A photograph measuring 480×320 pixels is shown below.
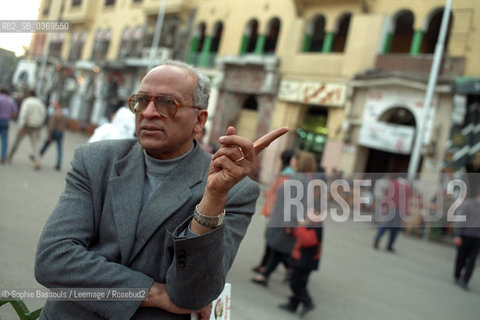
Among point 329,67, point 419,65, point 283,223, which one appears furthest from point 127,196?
point 329,67

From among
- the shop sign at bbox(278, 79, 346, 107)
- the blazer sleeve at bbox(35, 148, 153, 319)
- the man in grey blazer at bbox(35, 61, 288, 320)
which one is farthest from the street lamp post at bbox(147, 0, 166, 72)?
the blazer sleeve at bbox(35, 148, 153, 319)

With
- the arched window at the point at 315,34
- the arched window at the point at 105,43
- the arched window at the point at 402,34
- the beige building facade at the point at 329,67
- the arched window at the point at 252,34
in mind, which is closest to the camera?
the beige building facade at the point at 329,67

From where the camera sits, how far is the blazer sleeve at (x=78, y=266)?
62.6 inches

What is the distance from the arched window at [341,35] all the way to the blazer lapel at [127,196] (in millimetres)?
16861

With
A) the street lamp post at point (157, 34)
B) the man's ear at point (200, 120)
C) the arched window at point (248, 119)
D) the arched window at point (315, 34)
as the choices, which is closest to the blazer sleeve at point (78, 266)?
the man's ear at point (200, 120)

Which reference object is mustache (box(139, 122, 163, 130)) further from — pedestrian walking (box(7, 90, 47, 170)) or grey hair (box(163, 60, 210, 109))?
pedestrian walking (box(7, 90, 47, 170))

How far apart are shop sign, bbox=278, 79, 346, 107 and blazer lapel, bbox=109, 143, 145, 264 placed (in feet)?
49.7

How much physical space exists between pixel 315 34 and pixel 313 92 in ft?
11.3

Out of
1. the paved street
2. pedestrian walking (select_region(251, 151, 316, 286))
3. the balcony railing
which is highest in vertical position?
the balcony railing

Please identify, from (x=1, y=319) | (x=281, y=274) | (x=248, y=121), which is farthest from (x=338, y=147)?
(x=1, y=319)

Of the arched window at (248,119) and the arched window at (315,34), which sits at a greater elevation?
the arched window at (315,34)

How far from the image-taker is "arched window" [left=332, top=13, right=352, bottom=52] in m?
17.7

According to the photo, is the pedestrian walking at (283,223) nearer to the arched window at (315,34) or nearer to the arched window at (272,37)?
the arched window at (315,34)

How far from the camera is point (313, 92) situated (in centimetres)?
1725
